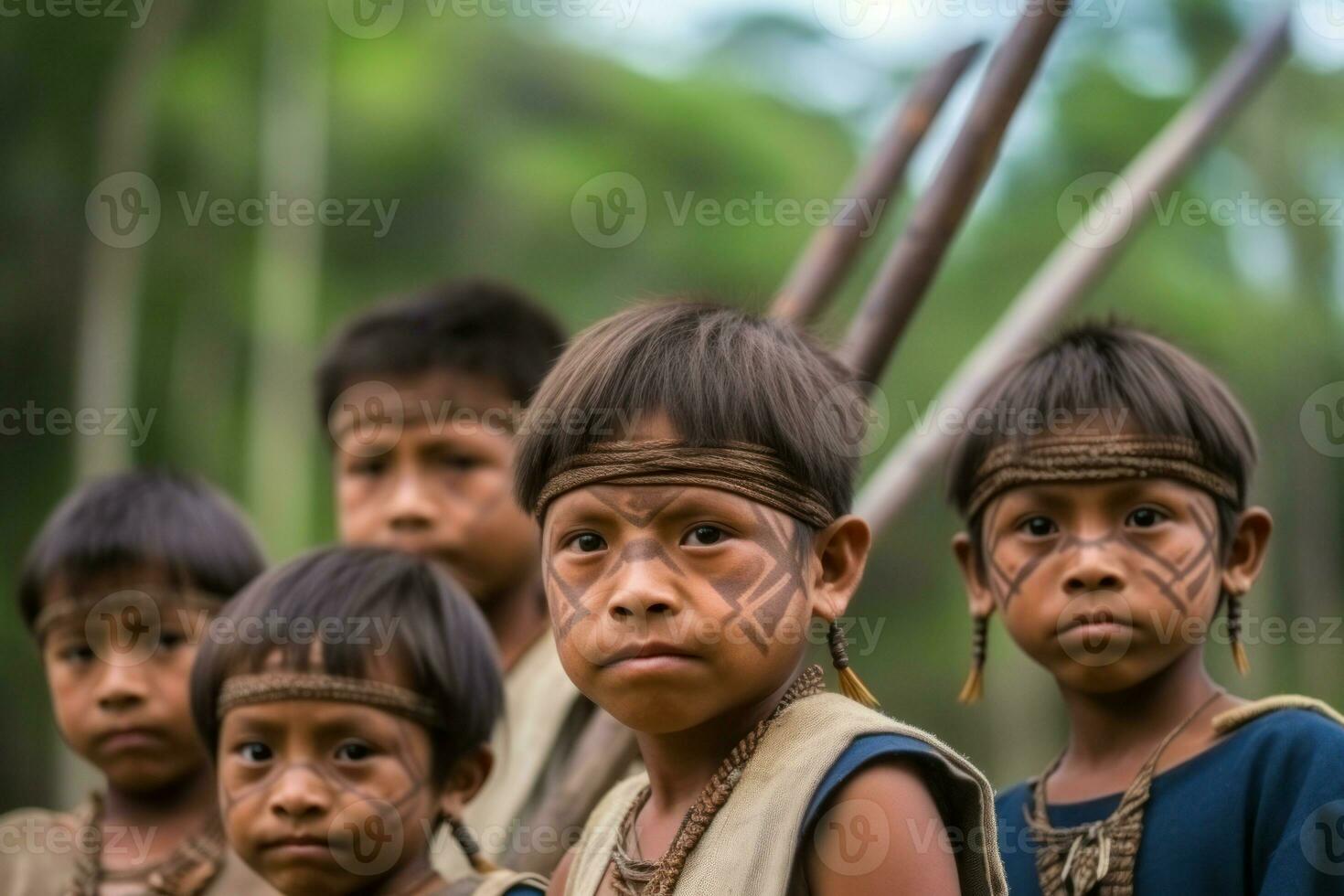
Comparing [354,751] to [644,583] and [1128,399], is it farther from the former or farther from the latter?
[1128,399]

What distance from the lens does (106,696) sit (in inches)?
136

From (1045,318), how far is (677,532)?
1581 mm

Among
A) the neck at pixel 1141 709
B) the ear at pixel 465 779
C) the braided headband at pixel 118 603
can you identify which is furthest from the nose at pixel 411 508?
the neck at pixel 1141 709

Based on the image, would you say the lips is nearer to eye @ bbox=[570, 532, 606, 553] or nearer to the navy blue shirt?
eye @ bbox=[570, 532, 606, 553]

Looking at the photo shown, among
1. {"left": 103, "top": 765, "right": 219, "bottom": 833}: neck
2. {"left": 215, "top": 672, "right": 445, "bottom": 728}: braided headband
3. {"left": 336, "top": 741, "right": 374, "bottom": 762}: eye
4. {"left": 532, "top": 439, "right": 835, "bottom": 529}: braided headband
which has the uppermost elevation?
{"left": 532, "top": 439, "right": 835, "bottom": 529}: braided headband

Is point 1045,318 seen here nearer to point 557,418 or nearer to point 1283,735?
point 1283,735

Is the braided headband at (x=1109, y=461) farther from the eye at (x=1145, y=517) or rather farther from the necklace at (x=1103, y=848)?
the necklace at (x=1103, y=848)

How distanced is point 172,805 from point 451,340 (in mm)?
1276

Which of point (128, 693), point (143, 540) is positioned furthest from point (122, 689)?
point (143, 540)

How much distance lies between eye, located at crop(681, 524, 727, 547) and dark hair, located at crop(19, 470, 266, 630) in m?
1.72

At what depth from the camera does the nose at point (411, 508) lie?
3.85 metres

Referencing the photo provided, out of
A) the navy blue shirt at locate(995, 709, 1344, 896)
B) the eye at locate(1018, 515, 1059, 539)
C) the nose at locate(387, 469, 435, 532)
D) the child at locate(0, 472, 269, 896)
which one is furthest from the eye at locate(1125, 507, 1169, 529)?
the child at locate(0, 472, 269, 896)

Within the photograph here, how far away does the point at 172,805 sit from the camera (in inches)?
141

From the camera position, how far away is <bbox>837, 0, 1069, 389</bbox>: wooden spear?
324 centimetres
